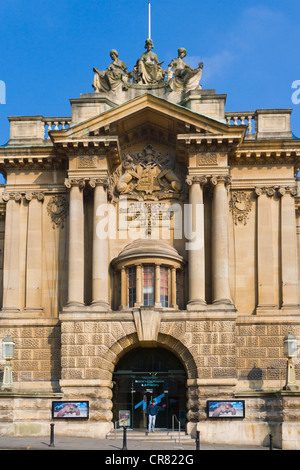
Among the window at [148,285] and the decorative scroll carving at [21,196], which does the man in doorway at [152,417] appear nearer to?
the window at [148,285]

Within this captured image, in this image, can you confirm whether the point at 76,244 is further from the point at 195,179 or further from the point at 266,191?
the point at 266,191

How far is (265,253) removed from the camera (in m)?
A: 45.6

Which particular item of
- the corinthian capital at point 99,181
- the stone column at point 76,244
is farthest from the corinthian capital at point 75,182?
the corinthian capital at point 99,181

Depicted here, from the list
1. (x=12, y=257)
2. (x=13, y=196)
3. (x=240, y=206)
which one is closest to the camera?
(x=12, y=257)

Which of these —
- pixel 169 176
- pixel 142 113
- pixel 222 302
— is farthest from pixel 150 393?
pixel 142 113

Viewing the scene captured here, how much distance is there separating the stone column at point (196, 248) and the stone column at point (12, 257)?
9391mm

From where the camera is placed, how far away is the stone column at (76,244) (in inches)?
1730

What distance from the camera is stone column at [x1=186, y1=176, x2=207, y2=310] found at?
4359 centimetres

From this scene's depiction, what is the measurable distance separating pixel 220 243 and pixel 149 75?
1089 cm

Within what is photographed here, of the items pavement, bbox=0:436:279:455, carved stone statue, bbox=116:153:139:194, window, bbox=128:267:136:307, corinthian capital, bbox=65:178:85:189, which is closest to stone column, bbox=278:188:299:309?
window, bbox=128:267:136:307

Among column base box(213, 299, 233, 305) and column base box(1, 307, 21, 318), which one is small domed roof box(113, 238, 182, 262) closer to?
column base box(213, 299, 233, 305)

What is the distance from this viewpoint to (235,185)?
46.6m

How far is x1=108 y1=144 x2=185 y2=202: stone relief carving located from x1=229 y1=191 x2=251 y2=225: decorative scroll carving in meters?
2.81

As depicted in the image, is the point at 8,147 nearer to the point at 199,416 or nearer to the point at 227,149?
the point at 227,149
